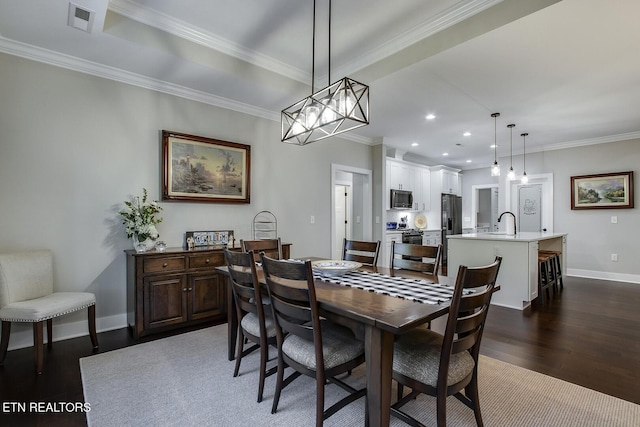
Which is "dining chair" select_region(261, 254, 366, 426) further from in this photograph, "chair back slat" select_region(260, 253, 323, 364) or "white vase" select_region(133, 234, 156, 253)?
"white vase" select_region(133, 234, 156, 253)

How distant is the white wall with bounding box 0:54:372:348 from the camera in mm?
2721

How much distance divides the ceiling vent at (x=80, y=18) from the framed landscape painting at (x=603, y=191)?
7.95 metres

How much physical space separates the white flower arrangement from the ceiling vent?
1.52 m

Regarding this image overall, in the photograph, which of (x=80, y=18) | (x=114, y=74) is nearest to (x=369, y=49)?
(x=80, y=18)

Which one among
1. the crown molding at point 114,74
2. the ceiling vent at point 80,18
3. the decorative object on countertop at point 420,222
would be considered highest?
the ceiling vent at point 80,18

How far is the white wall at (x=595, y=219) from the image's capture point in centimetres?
561

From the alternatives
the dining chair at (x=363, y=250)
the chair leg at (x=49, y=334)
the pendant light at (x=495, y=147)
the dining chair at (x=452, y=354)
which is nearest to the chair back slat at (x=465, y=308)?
the dining chair at (x=452, y=354)

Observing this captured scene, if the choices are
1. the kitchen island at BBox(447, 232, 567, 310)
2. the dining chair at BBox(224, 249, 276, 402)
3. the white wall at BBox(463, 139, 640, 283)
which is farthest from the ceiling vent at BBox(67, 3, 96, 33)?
the white wall at BBox(463, 139, 640, 283)

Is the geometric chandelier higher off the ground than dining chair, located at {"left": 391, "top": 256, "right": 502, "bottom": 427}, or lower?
higher

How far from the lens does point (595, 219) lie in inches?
236

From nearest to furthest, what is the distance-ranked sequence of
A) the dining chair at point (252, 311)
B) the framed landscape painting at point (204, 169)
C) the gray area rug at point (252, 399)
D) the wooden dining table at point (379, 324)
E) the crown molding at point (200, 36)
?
1. the wooden dining table at point (379, 324)
2. the gray area rug at point (252, 399)
3. the dining chair at point (252, 311)
4. the crown molding at point (200, 36)
5. the framed landscape painting at point (204, 169)

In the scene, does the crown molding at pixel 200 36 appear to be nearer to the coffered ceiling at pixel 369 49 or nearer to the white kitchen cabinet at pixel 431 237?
the coffered ceiling at pixel 369 49

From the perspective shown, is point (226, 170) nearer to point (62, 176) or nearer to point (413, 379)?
point (62, 176)

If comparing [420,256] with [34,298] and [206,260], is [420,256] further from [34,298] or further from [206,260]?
[34,298]
